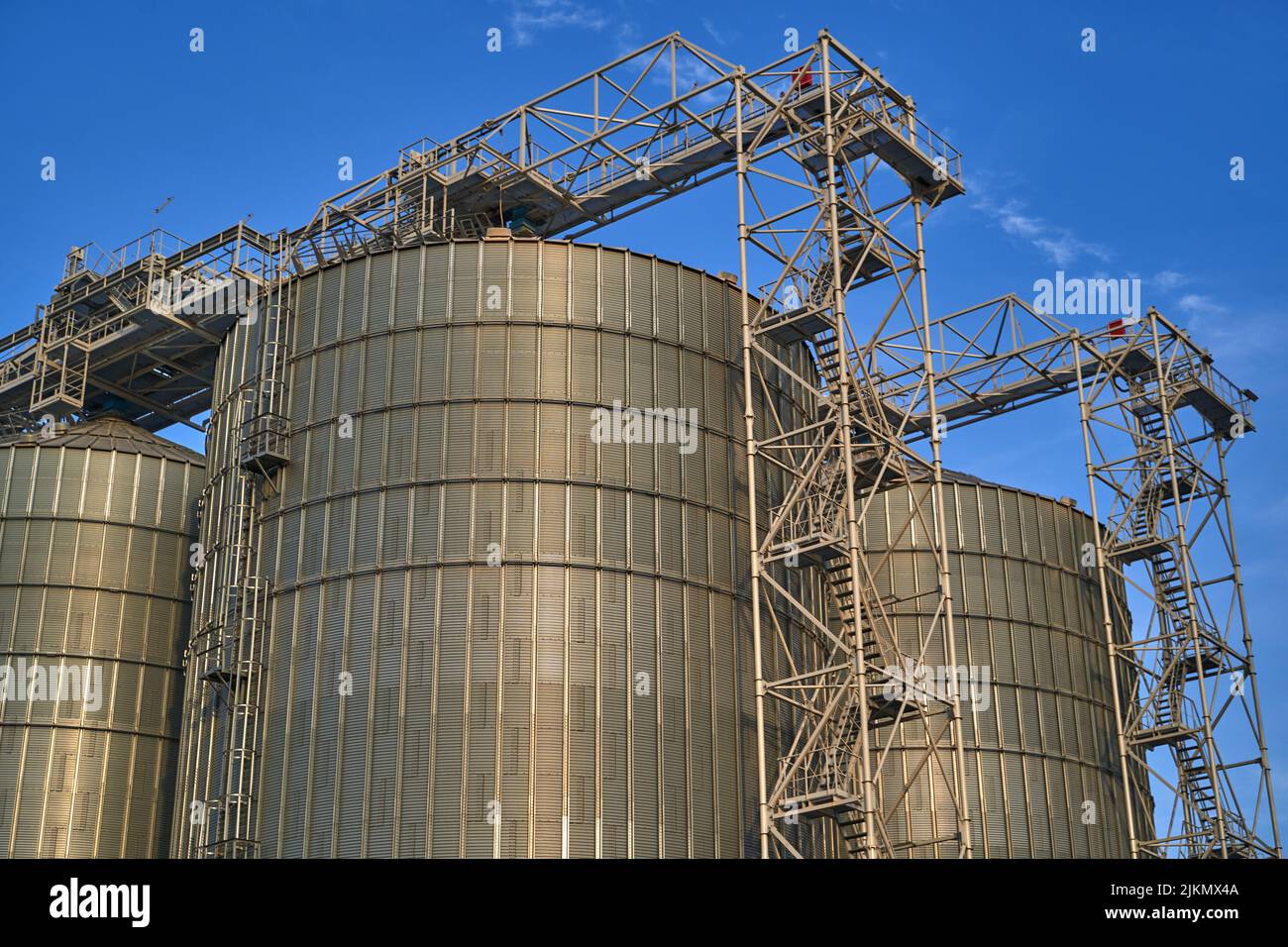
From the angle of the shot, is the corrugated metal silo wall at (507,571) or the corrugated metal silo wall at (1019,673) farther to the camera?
the corrugated metal silo wall at (1019,673)

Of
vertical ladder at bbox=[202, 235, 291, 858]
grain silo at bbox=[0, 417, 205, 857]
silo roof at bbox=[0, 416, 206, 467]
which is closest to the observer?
vertical ladder at bbox=[202, 235, 291, 858]

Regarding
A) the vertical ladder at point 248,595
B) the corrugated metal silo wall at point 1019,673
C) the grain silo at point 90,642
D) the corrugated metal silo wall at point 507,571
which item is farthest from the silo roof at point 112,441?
the corrugated metal silo wall at point 1019,673

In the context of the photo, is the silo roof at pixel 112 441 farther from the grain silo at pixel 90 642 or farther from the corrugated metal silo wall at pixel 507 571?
the corrugated metal silo wall at pixel 507 571

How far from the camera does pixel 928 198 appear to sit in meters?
46.2

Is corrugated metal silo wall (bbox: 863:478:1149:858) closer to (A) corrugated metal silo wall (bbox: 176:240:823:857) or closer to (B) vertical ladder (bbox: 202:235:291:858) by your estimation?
(A) corrugated metal silo wall (bbox: 176:240:823:857)

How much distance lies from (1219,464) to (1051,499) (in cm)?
609

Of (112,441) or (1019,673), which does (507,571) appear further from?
(1019,673)

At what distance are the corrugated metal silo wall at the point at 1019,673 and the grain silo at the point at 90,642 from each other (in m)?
22.1

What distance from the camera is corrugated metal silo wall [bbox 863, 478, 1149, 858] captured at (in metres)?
51.2

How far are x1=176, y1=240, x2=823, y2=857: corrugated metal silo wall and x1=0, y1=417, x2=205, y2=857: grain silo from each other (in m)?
7.25

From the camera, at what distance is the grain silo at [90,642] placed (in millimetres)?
46188

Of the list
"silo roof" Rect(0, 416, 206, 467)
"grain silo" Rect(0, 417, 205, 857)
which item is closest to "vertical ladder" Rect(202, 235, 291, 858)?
"grain silo" Rect(0, 417, 205, 857)

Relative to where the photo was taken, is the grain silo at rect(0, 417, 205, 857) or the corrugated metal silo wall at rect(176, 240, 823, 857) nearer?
the corrugated metal silo wall at rect(176, 240, 823, 857)

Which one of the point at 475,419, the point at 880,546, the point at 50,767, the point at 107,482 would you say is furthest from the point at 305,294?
the point at 880,546
